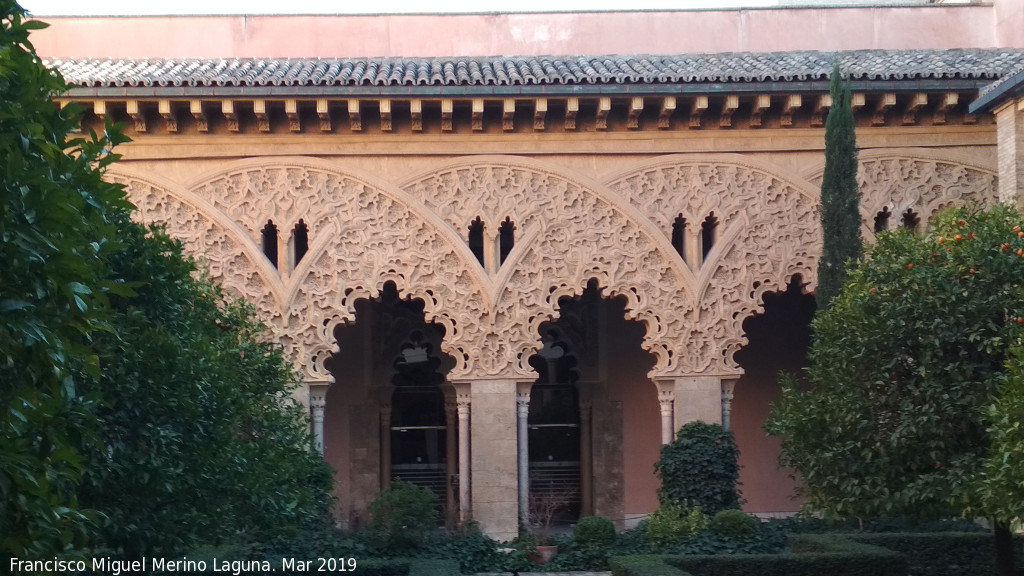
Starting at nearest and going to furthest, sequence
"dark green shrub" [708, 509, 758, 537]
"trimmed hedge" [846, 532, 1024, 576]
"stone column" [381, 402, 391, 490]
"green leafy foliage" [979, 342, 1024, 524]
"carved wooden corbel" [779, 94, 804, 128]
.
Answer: "green leafy foliage" [979, 342, 1024, 524], "trimmed hedge" [846, 532, 1024, 576], "dark green shrub" [708, 509, 758, 537], "carved wooden corbel" [779, 94, 804, 128], "stone column" [381, 402, 391, 490]

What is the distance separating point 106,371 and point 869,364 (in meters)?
6.00

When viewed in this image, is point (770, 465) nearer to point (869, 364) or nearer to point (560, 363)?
point (560, 363)

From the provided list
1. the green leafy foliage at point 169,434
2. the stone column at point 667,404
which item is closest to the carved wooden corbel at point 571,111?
the stone column at point 667,404

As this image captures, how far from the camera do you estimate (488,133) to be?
14820 millimetres

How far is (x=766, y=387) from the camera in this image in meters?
17.3

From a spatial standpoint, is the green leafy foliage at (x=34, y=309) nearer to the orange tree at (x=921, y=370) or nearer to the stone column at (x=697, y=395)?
the orange tree at (x=921, y=370)

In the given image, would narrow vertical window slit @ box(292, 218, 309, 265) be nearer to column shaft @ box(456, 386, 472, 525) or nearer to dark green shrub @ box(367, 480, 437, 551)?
column shaft @ box(456, 386, 472, 525)

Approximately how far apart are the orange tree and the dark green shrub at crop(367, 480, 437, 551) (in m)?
4.82

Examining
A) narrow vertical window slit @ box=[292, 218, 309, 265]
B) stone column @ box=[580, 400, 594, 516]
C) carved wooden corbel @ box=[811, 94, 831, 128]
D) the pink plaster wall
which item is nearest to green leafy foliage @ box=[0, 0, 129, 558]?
narrow vertical window slit @ box=[292, 218, 309, 265]

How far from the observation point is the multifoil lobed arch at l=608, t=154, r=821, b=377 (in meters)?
14.7

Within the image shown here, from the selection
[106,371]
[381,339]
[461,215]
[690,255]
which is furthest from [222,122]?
[106,371]

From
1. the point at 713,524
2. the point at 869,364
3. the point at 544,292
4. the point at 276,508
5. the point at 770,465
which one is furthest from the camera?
the point at 770,465

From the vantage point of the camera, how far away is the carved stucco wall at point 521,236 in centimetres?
1455

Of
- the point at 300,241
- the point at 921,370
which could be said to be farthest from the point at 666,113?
the point at 921,370
